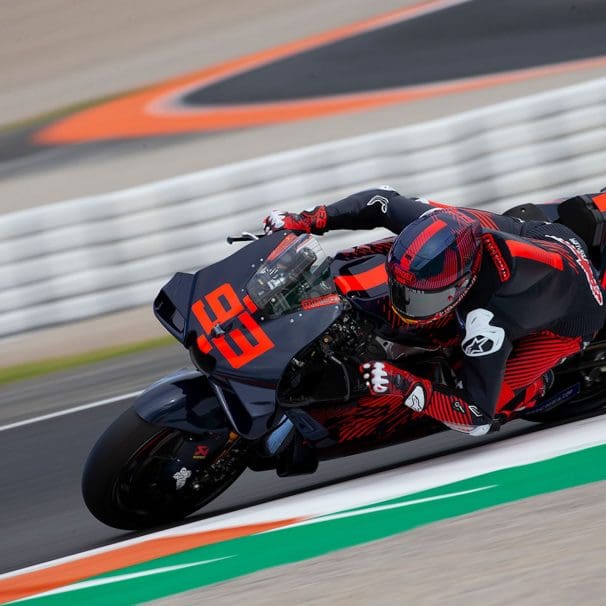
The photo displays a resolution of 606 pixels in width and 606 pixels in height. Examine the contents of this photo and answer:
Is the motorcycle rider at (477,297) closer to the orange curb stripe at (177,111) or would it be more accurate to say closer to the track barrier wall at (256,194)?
the track barrier wall at (256,194)

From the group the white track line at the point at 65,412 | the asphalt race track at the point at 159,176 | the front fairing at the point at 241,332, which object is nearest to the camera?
the front fairing at the point at 241,332

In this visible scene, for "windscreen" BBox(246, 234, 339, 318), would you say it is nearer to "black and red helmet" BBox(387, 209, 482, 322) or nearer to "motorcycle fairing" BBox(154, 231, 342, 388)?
"motorcycle fairing" BBox(154, 231, 342, 388)

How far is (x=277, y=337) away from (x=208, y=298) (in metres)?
0.39

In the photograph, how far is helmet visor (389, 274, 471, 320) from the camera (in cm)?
473

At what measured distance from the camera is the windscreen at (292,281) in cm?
478

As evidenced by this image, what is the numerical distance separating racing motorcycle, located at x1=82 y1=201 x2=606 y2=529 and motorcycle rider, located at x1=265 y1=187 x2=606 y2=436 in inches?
7.0

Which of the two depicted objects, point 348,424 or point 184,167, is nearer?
point 348,424

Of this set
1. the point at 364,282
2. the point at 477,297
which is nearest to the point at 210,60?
the point at 364,282

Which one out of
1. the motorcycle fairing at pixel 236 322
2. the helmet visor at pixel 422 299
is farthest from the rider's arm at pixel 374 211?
the helmet visor at pixel 422 299

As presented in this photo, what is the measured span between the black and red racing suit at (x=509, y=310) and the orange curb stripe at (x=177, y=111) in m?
7.23

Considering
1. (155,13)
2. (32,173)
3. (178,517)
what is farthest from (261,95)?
(178,517)

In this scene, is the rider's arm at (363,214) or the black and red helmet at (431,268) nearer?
the black and red helmet at (431,268)

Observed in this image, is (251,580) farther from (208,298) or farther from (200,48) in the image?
(200,48)

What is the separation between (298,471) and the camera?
5.25 metres
